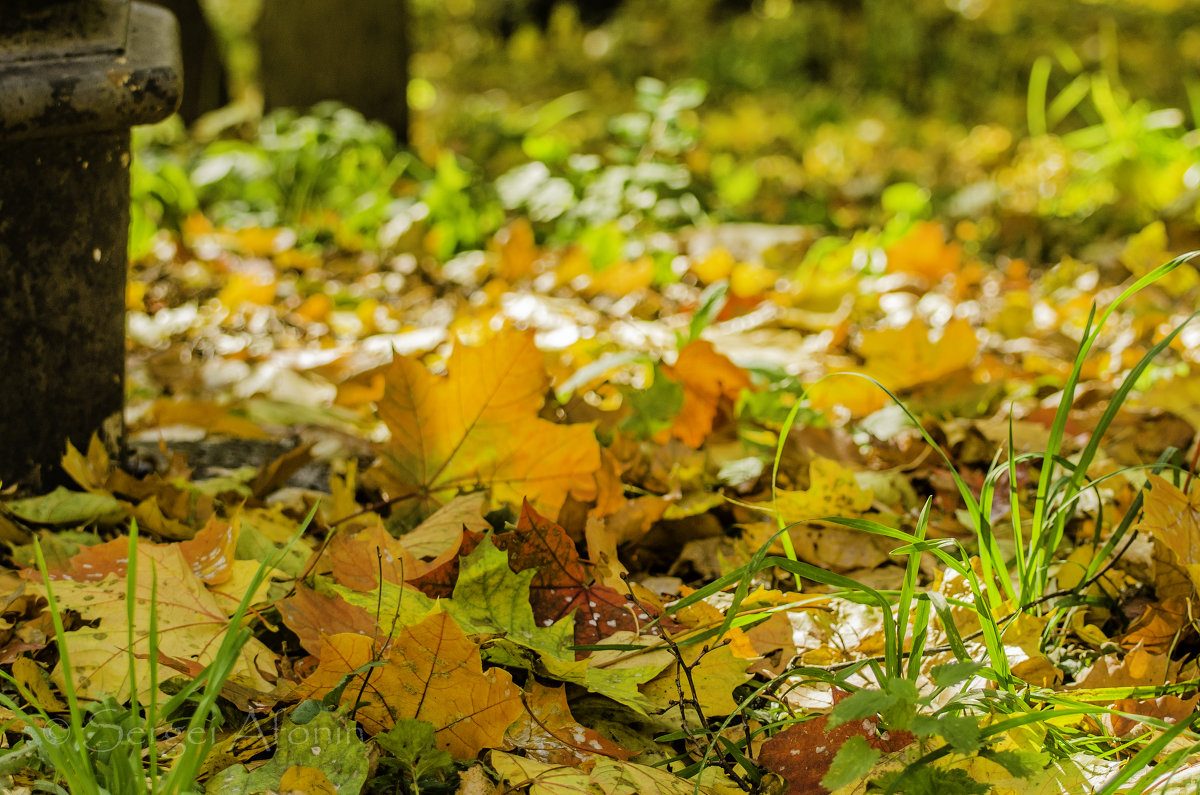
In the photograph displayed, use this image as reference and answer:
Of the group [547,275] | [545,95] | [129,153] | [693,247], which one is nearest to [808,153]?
[693,247]

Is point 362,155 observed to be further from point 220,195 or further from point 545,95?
point 545,95

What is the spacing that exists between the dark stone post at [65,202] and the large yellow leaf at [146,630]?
46 cm

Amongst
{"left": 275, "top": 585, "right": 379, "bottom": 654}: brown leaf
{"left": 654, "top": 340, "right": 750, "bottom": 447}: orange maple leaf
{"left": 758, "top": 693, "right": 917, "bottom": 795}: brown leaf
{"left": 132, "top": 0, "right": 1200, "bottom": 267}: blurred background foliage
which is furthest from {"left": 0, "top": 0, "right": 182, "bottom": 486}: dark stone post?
{"left": 132, "top": 0, "right": 1200, "bottom": 267}: blurred background foliage

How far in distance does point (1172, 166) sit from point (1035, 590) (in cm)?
311

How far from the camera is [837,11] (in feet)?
31.4

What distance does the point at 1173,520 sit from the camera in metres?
1.10

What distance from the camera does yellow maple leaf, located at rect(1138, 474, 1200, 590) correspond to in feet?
3.56

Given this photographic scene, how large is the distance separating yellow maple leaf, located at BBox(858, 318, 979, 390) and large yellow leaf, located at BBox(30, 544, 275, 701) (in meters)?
1.30

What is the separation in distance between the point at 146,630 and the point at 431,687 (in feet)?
1.14

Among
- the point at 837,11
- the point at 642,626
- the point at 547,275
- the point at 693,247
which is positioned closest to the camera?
the point at 642,626

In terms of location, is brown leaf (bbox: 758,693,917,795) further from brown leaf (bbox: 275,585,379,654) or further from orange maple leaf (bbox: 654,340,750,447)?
orange maple leaf (bbox: 654,340,750,447)

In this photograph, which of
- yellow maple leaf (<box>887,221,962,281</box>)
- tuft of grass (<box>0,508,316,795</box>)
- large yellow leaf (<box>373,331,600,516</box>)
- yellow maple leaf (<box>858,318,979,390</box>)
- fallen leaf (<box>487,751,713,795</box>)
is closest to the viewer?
tuft of grass (<box>0,508,316,795</box>)

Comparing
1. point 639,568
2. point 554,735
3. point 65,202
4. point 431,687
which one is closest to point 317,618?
point 431,687

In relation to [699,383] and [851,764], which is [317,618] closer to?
[851,764]
